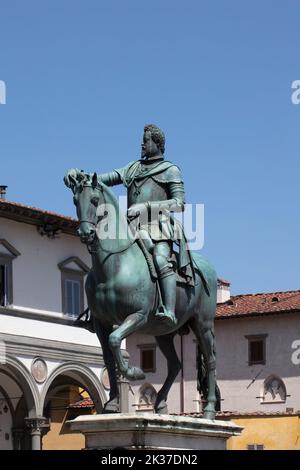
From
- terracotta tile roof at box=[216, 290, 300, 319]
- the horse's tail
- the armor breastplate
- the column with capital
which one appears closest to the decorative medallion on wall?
the column with capital

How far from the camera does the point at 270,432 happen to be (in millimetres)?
40531

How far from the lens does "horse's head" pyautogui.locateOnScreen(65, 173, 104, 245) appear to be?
44.3ft

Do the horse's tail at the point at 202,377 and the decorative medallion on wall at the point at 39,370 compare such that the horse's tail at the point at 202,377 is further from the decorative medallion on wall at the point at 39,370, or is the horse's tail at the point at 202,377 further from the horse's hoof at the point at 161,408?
the decorative medallion on wall at the point at 39,370

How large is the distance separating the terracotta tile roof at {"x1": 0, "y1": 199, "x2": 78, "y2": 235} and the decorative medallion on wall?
404 cm

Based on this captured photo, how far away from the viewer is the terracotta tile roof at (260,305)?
53.3m

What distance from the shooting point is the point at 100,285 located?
13883 mm

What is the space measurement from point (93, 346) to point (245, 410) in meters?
15.3

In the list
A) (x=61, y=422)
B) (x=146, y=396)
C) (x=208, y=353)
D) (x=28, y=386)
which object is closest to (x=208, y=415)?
(x=208, y=353)

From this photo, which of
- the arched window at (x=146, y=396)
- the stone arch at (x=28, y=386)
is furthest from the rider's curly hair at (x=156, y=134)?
the arched window at (x=146, y=396)

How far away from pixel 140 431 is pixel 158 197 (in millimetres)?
2652

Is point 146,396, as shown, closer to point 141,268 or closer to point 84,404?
point 84,404

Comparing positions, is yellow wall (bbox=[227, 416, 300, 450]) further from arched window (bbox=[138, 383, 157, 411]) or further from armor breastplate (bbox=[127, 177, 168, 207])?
armor breastplate (bbox=[127, 177, 168, 207])

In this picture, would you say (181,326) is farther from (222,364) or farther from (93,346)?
(222,364)
